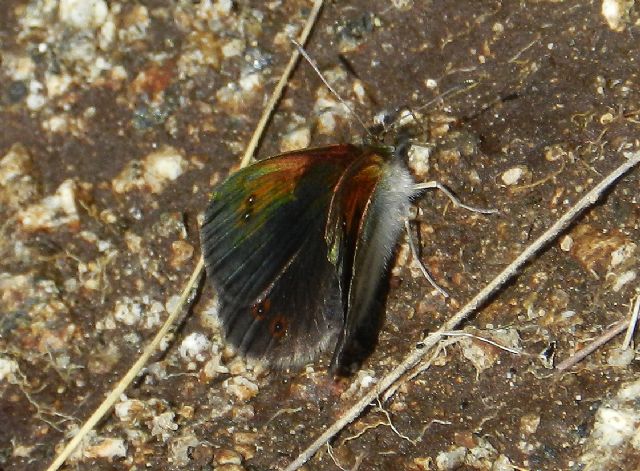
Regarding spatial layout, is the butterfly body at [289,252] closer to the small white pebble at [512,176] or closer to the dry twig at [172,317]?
the dry twig at [172,317]

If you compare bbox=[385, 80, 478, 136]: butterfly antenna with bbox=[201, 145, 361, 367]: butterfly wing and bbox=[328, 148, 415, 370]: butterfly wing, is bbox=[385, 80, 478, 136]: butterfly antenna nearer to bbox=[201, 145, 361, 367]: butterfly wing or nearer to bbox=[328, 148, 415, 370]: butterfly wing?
bbox=[328, 148, 415, 370]: butterfly wing

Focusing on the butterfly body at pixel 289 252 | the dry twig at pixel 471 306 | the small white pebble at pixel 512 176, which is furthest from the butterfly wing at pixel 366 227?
the small white pebble at pixel 512 176

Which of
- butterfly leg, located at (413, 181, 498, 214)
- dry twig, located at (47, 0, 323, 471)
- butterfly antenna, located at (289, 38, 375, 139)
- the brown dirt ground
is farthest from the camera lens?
butterfly antenna, located at (289, 38, 375, 139)

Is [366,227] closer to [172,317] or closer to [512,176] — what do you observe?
[512,176]

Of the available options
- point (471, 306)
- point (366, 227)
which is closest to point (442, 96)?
point (366, 227)

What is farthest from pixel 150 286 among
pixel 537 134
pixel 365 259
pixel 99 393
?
pixel 537 134

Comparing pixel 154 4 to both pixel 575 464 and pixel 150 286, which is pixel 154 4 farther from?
pixel 575 464

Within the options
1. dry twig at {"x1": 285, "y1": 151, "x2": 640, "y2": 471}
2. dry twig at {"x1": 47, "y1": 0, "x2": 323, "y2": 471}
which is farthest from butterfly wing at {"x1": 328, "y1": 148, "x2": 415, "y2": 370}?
dry twig at {"x1": 47, "y1": 0, "x2": 323, "y2": 471}
